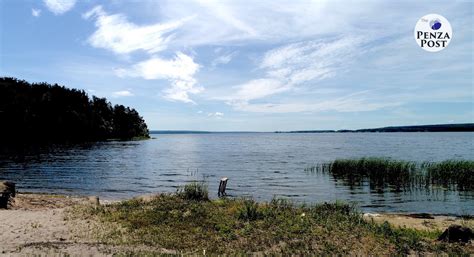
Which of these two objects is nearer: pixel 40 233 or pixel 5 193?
pixel 40 233

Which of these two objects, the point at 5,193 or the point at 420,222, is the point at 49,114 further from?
the point at 420,222

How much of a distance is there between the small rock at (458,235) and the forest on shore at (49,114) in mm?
111297

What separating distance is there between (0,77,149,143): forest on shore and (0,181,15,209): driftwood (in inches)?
3702

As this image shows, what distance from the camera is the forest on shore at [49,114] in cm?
10244

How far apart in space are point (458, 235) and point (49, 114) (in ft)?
389

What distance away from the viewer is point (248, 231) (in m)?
13.0

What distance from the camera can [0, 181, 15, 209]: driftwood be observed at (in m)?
18.5

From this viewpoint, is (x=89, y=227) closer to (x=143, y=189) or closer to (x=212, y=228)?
(x=212, y=228)

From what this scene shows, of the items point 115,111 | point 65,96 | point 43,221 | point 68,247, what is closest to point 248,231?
point 68,247

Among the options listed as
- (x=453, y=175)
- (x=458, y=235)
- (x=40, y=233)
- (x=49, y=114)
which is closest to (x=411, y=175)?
(x=453, y=175)

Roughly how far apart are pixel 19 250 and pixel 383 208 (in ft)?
69.6

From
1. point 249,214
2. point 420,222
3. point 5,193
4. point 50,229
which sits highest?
point 5,193

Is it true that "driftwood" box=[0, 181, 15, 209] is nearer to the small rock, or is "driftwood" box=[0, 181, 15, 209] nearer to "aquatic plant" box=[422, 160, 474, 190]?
the small rock

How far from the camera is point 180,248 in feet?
38.1
